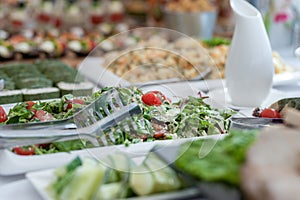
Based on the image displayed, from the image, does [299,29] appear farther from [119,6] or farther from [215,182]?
[215,182]

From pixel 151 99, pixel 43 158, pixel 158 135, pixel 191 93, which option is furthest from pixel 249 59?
pixel 43 158

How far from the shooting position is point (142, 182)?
880mm

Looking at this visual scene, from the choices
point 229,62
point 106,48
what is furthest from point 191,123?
point 106,48

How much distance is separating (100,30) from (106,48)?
100 cm

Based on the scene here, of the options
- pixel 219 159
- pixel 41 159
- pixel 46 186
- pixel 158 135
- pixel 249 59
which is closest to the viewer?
pixel 219 159

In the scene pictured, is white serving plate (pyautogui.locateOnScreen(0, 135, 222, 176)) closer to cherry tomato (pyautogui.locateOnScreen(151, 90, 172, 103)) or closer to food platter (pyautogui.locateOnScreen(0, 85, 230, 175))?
food platter (pyautogui.locateOnScreen(0, 85, 230, 175))

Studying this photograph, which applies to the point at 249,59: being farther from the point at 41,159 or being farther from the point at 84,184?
the point at 84,184

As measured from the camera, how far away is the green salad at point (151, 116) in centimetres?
120

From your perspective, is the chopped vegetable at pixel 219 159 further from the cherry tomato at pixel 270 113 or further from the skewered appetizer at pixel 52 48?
the skewered appetizer at pixel 52 48

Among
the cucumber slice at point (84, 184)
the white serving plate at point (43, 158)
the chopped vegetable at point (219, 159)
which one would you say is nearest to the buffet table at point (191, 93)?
the white serving plate at point (43, 158)

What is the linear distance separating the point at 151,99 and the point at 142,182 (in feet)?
1.74

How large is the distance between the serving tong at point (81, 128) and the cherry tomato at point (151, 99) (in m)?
0.14

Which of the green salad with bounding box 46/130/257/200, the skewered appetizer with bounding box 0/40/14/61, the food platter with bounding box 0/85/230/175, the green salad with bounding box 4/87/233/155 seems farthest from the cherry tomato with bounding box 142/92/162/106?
the skewered appetizer with bounding box 0/40/14/61

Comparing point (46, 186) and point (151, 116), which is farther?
point (151, 116)
